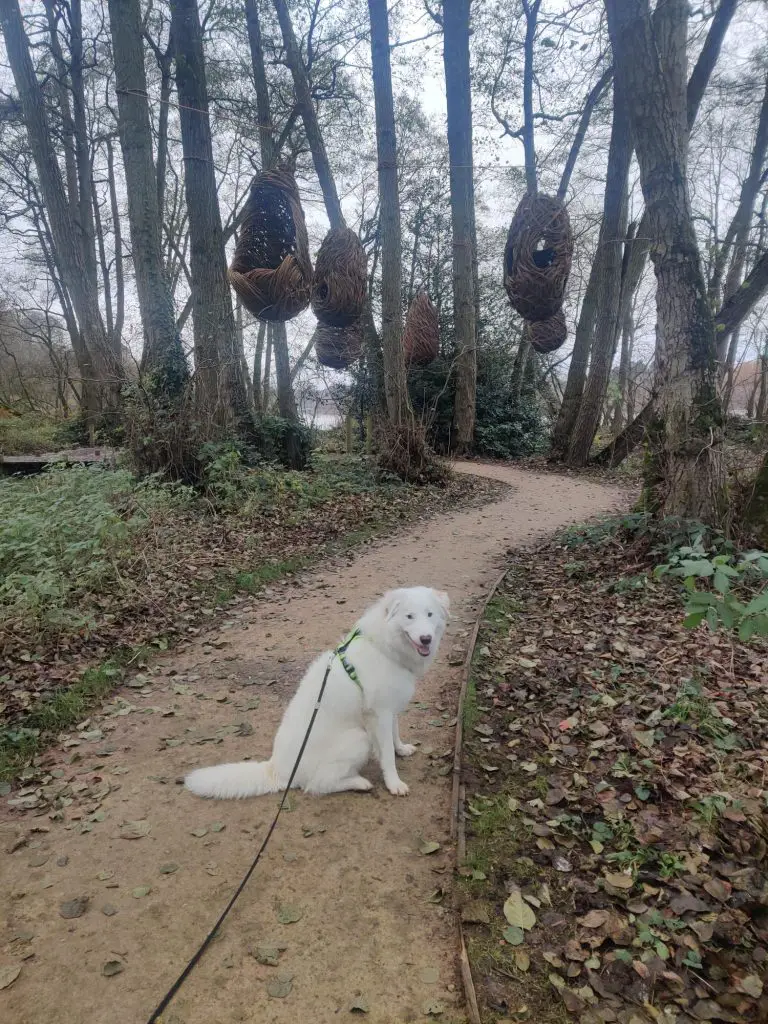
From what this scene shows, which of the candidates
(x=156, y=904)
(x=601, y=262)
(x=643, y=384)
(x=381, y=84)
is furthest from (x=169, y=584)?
(x=601, y=262)

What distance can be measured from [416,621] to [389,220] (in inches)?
436

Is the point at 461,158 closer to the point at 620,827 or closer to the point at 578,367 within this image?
the point at 578,367

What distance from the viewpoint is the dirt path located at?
2322 millimetres

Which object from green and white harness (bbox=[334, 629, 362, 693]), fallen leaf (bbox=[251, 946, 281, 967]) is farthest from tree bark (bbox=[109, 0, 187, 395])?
fallen leaf (bbox=[251, 946, 281, 967])

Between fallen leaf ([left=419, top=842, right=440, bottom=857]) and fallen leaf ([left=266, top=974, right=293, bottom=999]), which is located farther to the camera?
fallen leaf ([left=419, top=842, right=440, bottom=857])

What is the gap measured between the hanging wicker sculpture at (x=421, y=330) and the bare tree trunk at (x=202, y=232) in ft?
13.8

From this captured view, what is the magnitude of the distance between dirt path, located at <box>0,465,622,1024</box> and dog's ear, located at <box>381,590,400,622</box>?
1.16m

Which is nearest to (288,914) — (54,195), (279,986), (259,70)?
(279,986)

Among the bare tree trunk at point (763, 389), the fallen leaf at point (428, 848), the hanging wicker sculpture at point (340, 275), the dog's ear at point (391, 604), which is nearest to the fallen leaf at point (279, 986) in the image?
the fallen leaf at point (428, 848)

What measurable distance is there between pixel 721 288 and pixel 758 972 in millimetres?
21659

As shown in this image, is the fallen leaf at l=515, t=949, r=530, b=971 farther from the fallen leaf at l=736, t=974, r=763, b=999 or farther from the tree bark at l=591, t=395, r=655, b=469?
the tree bark at l=591, t=395, r=655, b=469

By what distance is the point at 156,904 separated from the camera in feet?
9.10

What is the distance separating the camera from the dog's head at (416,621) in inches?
126

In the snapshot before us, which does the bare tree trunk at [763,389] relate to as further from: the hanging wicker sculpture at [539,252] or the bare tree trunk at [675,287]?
the hanging wicker sculpture at [539,252]
